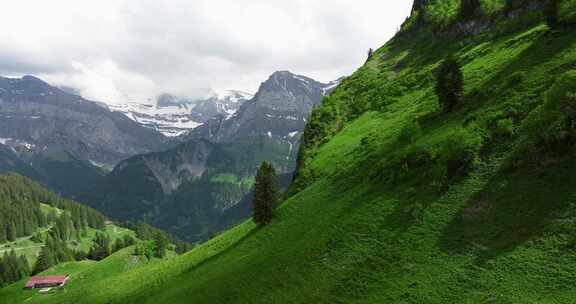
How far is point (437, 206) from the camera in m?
45.1

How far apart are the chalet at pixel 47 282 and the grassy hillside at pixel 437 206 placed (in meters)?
59.3

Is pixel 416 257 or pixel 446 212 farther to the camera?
pixel 446 212

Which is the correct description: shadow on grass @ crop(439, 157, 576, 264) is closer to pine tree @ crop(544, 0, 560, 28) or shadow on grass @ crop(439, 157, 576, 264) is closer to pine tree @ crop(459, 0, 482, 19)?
pine tree @ crop(544, 0, 560, 28)

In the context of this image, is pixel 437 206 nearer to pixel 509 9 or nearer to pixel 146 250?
pixel 509 9

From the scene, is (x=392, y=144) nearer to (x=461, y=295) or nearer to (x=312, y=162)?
(x=312, y=162)

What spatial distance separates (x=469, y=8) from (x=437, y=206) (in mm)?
67970

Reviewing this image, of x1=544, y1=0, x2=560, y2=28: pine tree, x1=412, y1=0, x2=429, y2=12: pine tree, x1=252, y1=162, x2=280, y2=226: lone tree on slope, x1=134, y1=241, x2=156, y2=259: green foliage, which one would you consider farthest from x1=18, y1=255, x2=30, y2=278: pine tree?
x1=544, y1=0, x2=560, y2=28: pine tree

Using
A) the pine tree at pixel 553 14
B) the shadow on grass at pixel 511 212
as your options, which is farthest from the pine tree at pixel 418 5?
the shadow on grass at pixel 511 212

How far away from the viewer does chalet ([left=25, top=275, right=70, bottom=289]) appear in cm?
13350

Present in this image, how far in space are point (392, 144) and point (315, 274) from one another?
25.3m

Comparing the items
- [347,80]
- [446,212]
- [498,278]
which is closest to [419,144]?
[446,212]

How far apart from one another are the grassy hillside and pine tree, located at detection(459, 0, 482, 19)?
9.24m

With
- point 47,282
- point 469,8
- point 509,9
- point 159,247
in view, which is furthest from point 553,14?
point 47,282

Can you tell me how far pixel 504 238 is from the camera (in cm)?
3638
